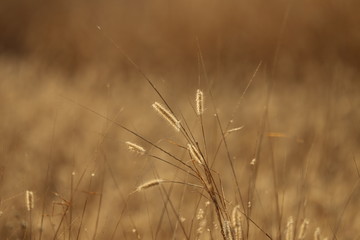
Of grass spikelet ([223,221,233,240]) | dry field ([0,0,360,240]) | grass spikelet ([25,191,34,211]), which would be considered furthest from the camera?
dry field ([0,0,360,240])

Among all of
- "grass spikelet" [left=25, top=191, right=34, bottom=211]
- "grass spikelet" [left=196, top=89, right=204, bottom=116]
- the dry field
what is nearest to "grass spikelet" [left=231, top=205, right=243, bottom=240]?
the dry field

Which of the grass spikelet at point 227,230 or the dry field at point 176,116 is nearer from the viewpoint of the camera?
the grass spikelet at point 227,230

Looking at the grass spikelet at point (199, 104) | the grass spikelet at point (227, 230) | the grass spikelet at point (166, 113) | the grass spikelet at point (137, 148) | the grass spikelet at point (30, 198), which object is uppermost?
the grass spikelet at point (199, 104)

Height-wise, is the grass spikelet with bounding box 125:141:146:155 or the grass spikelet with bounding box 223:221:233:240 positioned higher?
the grass spikelet with bounding box 125:141:146:155

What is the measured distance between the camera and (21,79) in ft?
9.66

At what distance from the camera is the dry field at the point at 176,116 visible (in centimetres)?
138

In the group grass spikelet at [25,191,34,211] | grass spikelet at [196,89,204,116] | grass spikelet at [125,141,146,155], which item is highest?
grass spikelet at [196,89,204,116]

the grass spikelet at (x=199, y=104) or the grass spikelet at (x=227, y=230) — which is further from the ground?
the grass spikelet at (x=199, y=104)

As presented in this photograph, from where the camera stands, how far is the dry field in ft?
4.52

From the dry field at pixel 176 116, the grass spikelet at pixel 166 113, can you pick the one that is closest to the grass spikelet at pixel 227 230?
the dry field at pixel 176 116

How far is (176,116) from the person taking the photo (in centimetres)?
157

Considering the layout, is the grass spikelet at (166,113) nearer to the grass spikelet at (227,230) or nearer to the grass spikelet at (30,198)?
the grass spikelet at (227,230)

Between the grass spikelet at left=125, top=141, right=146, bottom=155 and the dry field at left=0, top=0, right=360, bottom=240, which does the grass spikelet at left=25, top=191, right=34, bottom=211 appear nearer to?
the dry field at left=0, top=0, right=360, bottom=240

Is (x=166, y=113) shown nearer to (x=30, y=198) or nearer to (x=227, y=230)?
(x=227, y=230)
